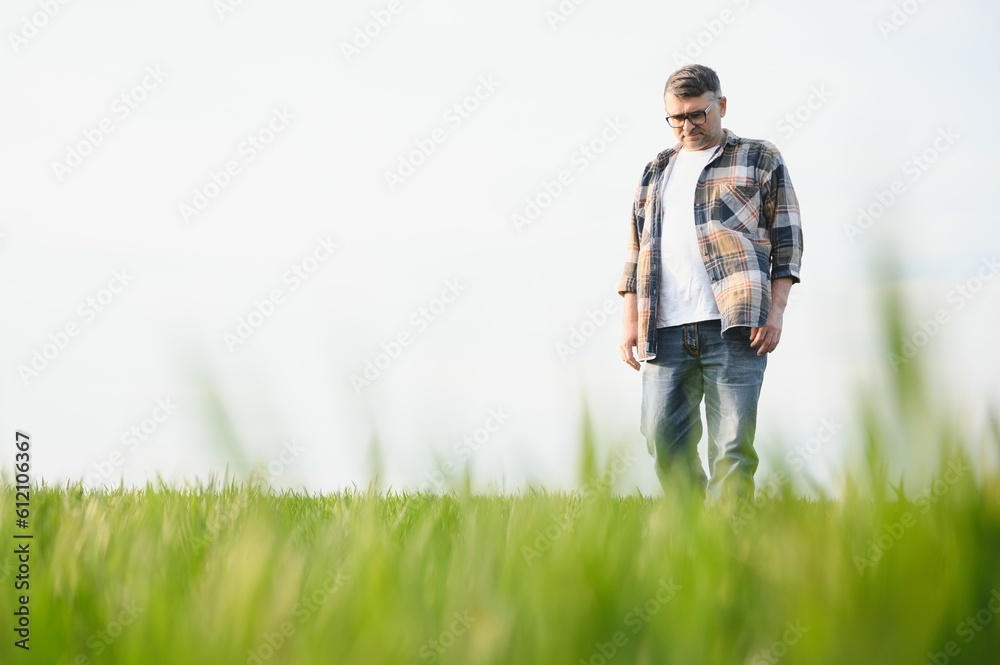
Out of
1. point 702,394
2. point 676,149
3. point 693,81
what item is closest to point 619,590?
point 702,394

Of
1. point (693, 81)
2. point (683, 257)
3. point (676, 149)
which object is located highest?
point (693, 81)

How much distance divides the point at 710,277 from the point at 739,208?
33 centimetres

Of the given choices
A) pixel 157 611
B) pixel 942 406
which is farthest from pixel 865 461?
pixel 157 611

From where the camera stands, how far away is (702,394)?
362 centimetres

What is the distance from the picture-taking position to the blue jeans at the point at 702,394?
3365 millimetres

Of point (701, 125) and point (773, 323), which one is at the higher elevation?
point (701, 125)

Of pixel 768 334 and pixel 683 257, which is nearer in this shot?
pixel 768 334

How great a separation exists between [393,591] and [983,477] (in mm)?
772

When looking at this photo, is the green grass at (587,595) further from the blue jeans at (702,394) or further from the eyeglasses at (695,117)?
the eyeglasses at (695,117)

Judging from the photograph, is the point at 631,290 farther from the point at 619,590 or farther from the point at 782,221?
the point at 619,590

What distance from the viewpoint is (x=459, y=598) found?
107 centimetres

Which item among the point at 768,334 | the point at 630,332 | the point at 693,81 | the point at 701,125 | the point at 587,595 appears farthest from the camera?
the point at 630,332

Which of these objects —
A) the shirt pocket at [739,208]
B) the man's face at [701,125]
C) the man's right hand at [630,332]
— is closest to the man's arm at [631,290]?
the man's right hand at [630,332]

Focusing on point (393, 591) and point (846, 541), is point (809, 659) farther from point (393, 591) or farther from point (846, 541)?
point (393, 591)
